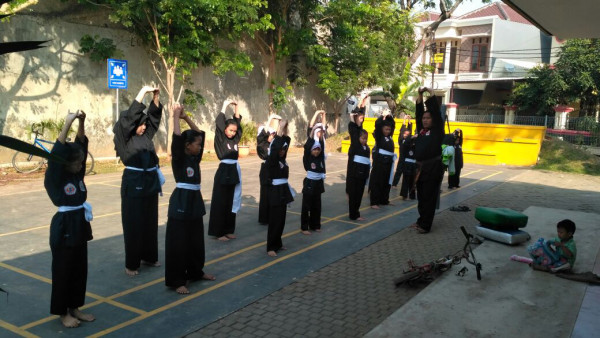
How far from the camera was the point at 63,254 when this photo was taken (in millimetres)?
4387

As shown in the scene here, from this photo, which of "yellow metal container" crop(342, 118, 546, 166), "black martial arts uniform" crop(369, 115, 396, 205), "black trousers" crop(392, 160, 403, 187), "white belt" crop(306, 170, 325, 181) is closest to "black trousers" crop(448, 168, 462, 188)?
"black trousers" crop(392, 160, 403, 187)

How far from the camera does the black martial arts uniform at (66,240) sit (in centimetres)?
436

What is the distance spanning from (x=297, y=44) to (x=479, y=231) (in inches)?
600

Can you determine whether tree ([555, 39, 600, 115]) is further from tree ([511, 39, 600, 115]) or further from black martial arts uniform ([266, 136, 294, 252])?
black martial arts uniform ([266, 136, 294, 252])

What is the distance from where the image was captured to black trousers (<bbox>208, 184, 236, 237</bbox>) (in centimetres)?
723

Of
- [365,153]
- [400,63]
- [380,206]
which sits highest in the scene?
[400,63]

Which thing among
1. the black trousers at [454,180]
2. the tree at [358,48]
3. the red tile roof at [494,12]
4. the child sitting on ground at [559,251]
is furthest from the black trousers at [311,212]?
the red tile roof at [494,12]

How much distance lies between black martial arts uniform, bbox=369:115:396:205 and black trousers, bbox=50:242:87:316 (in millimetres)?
6242

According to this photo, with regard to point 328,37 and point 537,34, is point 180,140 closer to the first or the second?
point 328,37

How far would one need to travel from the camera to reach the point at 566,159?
18453mm

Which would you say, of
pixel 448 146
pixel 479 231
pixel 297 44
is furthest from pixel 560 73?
pixel 479 231

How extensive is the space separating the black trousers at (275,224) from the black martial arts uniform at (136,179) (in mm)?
1545

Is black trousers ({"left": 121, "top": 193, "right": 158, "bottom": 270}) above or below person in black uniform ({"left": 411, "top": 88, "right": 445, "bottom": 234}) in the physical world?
below

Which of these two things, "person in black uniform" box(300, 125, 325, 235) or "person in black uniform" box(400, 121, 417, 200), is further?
"person in black uniform" box(400, 121, 417, 200)
